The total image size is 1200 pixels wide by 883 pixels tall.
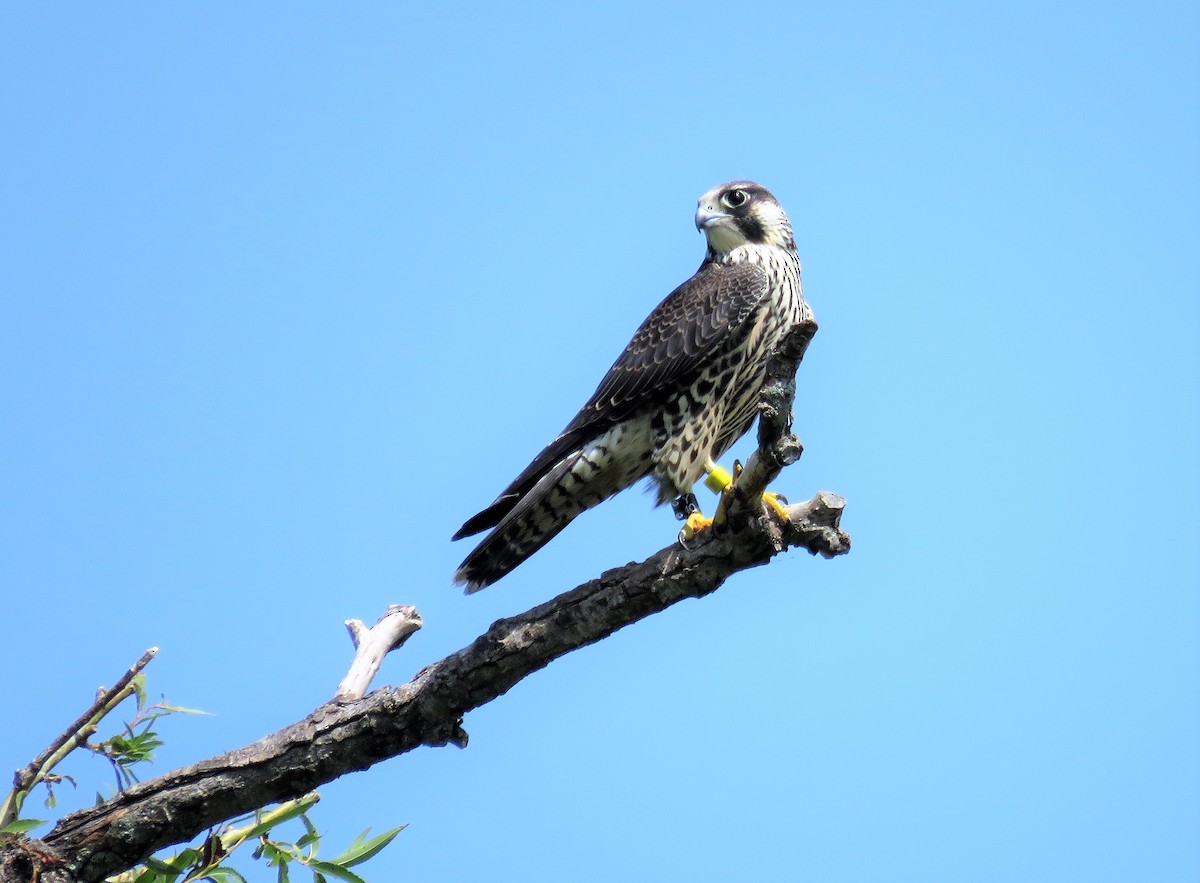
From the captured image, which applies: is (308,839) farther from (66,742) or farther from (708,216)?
(708,216)

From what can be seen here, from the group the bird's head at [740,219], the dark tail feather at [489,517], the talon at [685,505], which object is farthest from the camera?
the bird's head at [740,219]

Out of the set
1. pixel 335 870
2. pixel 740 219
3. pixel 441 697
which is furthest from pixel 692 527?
pixel 740 219

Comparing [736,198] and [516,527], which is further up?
[736,198]

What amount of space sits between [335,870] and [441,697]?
2.14ft

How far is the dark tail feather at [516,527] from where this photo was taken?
219 inches

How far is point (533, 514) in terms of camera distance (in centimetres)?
566

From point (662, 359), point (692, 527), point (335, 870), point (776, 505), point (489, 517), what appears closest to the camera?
point (335, 870)

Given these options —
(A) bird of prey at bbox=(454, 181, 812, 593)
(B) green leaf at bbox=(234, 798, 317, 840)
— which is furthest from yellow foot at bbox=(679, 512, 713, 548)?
(B) green leaf at bbox=(234, 798, 317, 840)

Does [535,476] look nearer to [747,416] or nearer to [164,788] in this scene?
[747,416]

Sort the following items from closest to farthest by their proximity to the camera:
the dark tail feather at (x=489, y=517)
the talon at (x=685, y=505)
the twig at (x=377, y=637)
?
the twig at (x=377, y=637) → the dark tail feather at (x=489, y=517) → the talon at (x=685, y=505)

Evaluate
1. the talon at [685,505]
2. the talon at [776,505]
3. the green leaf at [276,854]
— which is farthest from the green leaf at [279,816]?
the talon at [685,505]

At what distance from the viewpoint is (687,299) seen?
245 inches

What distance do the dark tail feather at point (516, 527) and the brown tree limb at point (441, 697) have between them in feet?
3.90

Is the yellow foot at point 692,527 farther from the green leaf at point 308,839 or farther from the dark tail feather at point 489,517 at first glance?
the green leaf at point 308,839
